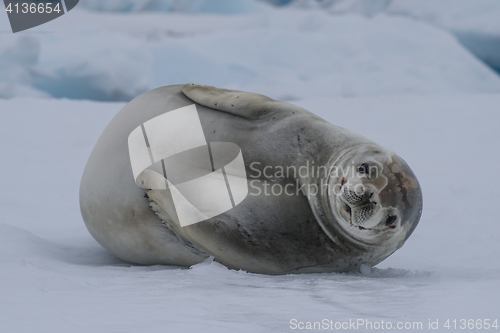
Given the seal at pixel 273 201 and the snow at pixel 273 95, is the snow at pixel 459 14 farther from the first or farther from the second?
the seal at pixel 273 201

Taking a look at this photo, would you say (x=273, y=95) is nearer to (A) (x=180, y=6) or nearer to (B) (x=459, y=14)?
(A) (x=180, y=6)

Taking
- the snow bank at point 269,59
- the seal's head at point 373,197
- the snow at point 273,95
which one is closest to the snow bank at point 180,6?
the snow at point 273,95

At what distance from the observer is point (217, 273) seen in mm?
1892

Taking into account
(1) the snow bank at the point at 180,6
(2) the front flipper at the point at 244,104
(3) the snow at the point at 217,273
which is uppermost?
(1) the snow bank at the point at 180,6

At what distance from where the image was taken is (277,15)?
11.7m

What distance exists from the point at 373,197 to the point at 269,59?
8.72 metres

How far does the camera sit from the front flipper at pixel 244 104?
2.23 metres

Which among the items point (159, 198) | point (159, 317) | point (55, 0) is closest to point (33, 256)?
point (159, 198)

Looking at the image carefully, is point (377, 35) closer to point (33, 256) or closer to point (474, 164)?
point (474, 164)

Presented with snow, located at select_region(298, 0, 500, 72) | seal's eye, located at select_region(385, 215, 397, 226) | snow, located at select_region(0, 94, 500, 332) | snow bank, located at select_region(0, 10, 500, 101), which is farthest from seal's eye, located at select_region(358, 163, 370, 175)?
snow, located at select_region(298, 0, 500, 72)

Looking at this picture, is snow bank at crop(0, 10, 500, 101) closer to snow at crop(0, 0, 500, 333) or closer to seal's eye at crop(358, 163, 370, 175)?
snow at crop(0, 0, 500, 333)

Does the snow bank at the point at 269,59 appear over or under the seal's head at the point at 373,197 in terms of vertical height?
over

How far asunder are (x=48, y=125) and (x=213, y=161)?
370cm

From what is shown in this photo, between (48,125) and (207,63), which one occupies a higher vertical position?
(207,63)
